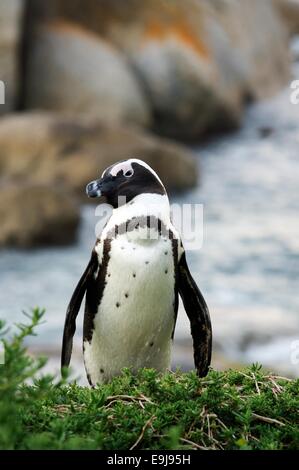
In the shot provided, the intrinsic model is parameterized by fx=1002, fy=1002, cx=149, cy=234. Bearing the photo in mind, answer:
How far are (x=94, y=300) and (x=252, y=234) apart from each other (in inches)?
330

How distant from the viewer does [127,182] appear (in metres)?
3.16

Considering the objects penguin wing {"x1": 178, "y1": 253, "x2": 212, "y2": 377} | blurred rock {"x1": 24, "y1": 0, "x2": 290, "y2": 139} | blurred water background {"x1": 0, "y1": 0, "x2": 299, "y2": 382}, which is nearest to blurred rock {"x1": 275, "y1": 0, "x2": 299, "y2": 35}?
blurred water background {"x1": 0, "y1": 0, "x2": 299, "y2": 382}

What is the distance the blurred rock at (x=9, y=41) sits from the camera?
12.3 m

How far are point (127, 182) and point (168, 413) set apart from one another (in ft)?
3.23

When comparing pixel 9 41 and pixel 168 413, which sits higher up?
pixel 9 41

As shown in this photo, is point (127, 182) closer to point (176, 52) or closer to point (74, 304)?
point (74, 304)

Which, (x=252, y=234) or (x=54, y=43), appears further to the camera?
(x=54, y=43)

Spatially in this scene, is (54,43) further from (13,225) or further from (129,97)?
(13,225)

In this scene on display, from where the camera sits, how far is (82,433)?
7.22ft

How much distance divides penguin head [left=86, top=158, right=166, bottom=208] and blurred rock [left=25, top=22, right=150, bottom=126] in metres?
9.84

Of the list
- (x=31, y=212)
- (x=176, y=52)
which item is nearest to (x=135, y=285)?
(x=31, y=212)

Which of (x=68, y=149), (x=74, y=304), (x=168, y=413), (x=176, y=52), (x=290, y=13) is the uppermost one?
(x=290, y=13)

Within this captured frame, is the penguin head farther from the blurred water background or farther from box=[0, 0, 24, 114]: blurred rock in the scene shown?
box=[0, 0, 24, 114]: blurred rock

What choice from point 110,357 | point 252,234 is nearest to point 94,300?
point 110,357
